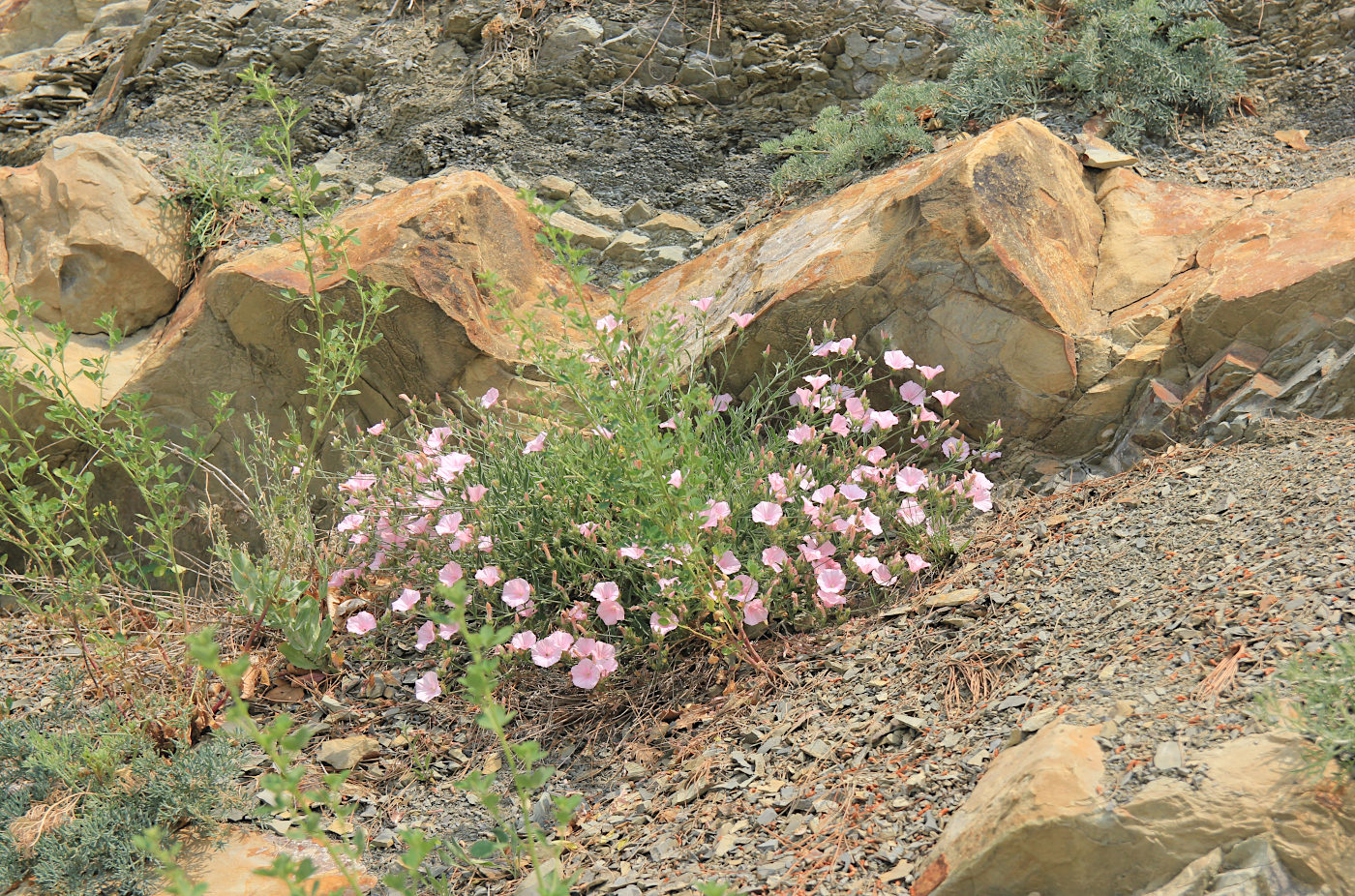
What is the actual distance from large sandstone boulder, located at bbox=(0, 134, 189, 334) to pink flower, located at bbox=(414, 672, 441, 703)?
308 cm

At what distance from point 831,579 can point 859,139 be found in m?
2.59

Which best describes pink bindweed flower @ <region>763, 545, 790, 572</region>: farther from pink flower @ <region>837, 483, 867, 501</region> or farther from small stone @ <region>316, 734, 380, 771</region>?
small stone @ <region>316, 734, 380, 771</region>

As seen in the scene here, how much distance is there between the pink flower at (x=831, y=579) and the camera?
275 centimetres

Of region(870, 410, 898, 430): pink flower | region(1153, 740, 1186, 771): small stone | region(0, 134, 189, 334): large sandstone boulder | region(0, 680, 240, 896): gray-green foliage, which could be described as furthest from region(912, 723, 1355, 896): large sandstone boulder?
region(0, 134, 189, 334): large sandstone boulder

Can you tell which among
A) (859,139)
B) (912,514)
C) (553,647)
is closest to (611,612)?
(553,647)

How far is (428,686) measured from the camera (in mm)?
2801

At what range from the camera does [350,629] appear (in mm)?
2971

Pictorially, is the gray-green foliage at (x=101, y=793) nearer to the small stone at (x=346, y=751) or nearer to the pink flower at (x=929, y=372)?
the small stone at (x=346, y=751)

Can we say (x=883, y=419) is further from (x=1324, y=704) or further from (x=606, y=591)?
(x=1324, y=704)

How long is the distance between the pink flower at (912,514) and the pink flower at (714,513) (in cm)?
65

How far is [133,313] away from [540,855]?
13.0ft

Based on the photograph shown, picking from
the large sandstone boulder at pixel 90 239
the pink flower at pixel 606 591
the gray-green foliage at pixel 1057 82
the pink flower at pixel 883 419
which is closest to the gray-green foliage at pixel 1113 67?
the gray-green foliage at pixel 1057 82

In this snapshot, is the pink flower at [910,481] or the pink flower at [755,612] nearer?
the pink flower at [755,612]

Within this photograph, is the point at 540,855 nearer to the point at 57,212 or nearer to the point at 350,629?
the point at 350,629
